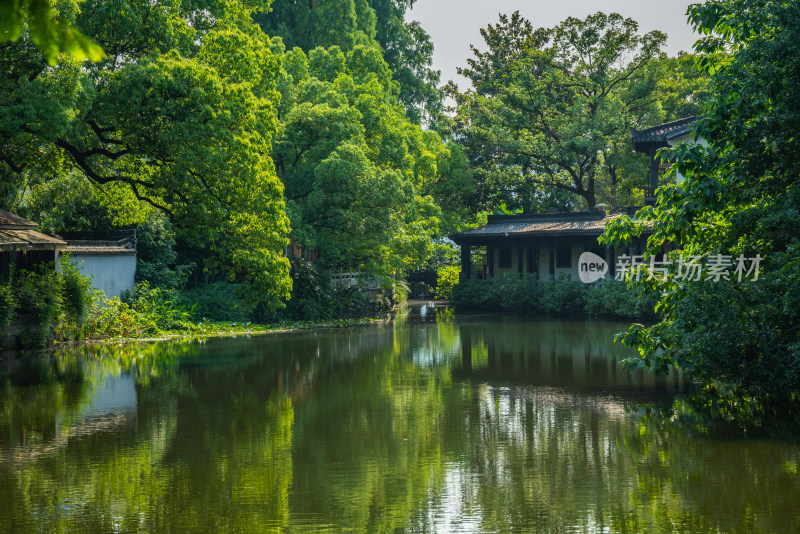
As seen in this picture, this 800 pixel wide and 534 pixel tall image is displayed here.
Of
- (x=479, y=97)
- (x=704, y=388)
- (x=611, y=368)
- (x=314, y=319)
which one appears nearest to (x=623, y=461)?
(x=704, y=388)

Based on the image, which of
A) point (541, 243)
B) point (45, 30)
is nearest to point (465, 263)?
point (541, 243)

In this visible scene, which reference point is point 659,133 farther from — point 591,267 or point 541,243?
point 541,243

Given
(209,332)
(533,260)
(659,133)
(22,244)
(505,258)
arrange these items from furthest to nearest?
(505,258)
(533,260)
(659,133)
(209,332)
(22,244)

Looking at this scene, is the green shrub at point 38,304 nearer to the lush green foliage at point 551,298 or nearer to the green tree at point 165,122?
the green tree at point 165,122

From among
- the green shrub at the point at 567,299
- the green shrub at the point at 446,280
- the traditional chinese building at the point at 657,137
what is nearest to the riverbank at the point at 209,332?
the green shrub at the point at 567,299

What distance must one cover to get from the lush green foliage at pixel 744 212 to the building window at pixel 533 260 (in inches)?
998

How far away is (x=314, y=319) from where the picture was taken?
28484 millimetres

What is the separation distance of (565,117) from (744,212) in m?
29.0

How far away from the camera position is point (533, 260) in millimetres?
38219

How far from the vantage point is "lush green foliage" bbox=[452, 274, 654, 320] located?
29.6 meters

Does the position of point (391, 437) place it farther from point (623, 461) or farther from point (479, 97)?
point (479, 97)

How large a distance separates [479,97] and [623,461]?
3676 cm

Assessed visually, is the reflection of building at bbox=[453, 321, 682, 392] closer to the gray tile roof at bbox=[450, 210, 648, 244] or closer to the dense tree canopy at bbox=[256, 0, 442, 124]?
the gray tile roof at bbox=[450, 210, 648, 244]

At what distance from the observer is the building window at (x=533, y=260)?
1497 inches
